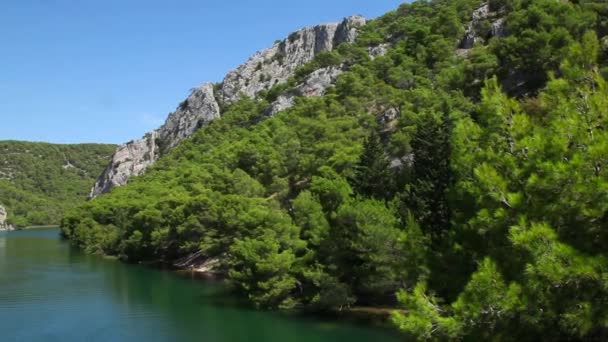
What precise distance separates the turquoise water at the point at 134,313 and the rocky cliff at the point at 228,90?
7319cm

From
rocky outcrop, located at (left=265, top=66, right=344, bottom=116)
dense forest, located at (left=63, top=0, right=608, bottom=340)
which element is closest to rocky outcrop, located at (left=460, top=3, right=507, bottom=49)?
dense forest, located at (left=63, top=0, right=608, bottom=340)

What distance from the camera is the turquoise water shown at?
31.8m

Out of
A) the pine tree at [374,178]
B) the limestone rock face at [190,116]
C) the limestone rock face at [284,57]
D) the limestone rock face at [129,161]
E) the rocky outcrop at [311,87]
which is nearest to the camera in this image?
the pine tree at [374,178]

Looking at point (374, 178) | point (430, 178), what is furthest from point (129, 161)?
point (430, 178)

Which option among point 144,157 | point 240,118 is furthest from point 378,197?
point 144,157

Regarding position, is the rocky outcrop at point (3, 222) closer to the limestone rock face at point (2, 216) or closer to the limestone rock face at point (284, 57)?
the limestone rock face at point (2, 216)

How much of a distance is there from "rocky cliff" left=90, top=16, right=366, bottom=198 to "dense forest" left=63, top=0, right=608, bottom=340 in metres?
19.9

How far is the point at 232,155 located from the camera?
68125 mm

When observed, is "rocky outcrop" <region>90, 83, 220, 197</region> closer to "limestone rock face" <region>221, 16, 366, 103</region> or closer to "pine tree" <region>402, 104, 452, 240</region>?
"limestone rock face" <region>221, 16, 366, 103</region>

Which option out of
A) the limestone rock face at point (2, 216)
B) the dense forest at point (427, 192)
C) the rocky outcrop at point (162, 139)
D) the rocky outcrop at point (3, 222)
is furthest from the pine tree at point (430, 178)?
the rocky outcrop at point (3, 222)

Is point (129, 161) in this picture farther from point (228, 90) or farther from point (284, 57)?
point (284, 57)

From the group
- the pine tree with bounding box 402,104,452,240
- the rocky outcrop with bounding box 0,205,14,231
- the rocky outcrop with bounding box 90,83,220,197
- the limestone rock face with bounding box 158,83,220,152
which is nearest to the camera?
the pine tree with bounding box 402,104,452,240

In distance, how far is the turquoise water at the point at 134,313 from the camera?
31828 mm

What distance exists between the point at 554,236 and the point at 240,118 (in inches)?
3985
